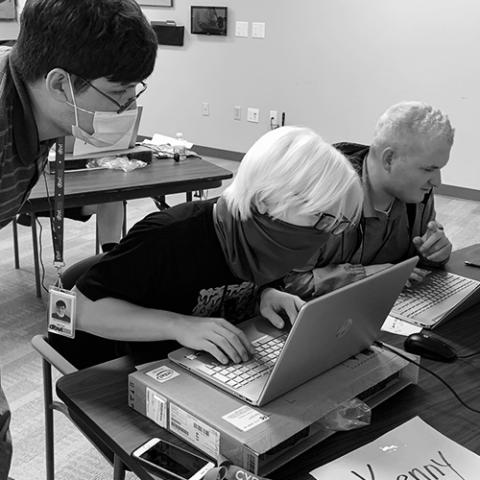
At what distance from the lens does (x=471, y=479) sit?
916 mm

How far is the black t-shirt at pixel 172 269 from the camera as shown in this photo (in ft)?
4.04

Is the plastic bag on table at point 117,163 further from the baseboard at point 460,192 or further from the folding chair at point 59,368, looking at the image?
the baseboard at point 460,192

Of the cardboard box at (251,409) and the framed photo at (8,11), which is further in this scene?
the framed photo at (8,11)

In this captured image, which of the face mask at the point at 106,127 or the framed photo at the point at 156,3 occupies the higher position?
the framed photo at the point at 156,3

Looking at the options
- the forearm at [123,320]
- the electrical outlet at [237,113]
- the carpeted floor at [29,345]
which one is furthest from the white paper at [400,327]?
the electrical outlet at [237,113]

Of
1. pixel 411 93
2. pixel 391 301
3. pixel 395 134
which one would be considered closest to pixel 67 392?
pixel 391 301

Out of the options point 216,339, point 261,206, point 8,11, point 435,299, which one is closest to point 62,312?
point 216,339

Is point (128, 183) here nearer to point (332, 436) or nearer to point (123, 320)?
point (123, 320)

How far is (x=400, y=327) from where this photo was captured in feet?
4.65

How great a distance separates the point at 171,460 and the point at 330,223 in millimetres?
562

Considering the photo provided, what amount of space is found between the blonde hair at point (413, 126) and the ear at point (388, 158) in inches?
0.6

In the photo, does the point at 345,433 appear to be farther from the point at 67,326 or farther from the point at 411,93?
the point at 411,93

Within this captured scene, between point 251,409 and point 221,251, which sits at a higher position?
point 221,251

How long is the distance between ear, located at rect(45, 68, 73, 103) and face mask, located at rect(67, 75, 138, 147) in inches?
3.8
